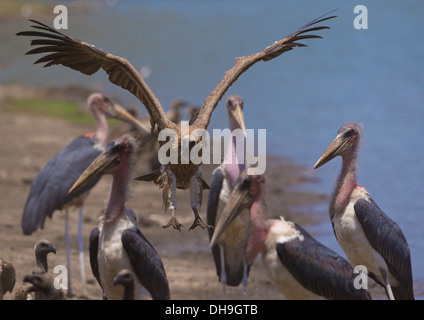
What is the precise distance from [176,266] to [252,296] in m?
1.44

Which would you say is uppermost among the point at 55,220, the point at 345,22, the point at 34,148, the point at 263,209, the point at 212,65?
the point at 345,22

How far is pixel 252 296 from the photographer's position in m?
→ 9.88

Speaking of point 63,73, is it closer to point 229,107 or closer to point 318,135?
point 318,135

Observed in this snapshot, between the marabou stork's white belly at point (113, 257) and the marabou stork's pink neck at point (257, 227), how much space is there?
0.94 metres

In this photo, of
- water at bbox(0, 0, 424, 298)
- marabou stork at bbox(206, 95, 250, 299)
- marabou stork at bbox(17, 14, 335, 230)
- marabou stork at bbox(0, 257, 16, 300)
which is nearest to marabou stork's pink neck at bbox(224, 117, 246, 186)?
marabou stork at bbox(206, 95, 250, 299)

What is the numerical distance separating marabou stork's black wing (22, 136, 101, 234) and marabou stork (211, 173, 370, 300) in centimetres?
280

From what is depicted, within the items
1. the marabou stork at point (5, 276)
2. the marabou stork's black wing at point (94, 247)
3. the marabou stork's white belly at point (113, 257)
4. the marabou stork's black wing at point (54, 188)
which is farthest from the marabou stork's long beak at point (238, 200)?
the marabou stork's black wing at point (54, 188)

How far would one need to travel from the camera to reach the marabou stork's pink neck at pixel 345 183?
841 centimetres

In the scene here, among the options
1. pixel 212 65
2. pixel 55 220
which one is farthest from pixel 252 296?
pixel 212 65

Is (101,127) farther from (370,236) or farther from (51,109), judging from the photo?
(51,109)

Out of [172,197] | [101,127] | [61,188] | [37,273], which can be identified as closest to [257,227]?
[172,197]

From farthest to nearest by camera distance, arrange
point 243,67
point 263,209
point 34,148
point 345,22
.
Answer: point 345,22 → point 34,148 → point 243,67 → point 263,209

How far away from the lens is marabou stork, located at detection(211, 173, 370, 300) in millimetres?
7562

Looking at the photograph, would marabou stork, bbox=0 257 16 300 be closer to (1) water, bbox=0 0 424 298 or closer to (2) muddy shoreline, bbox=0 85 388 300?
(2) muddy shoreline, bbox=0 85 388 300
